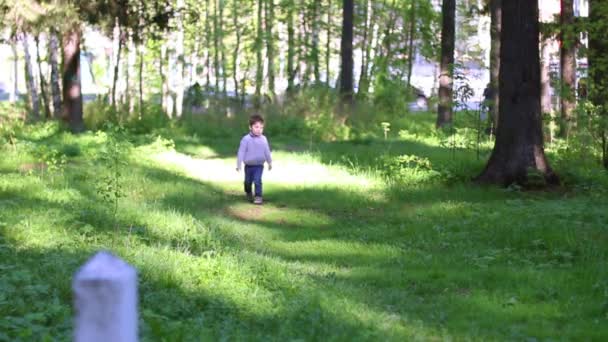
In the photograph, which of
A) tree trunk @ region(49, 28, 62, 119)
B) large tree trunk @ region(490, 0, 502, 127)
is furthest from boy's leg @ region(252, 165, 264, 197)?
tree trunk @ region(49, 28, 62, 119)

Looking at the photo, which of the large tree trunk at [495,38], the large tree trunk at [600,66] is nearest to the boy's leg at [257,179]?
the large tree trunk at [600,66]

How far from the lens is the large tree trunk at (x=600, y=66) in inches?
612

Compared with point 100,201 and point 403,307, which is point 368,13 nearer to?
point 100,201

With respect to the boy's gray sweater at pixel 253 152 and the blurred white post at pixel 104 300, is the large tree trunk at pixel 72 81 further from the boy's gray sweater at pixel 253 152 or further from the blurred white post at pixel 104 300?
the blurred white post at pixel 104 300

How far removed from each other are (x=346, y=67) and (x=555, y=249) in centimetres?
2123

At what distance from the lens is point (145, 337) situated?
5344 mm

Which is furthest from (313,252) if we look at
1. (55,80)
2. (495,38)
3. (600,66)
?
(55,80)

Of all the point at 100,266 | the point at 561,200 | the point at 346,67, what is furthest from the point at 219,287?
the point at 346,67

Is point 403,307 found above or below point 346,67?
below

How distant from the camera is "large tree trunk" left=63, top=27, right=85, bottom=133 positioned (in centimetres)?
2373

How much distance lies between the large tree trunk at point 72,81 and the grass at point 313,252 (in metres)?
7.43

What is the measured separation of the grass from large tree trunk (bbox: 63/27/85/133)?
743 centimetres

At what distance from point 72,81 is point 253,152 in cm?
1148

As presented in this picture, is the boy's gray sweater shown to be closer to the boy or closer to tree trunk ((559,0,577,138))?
the boy
